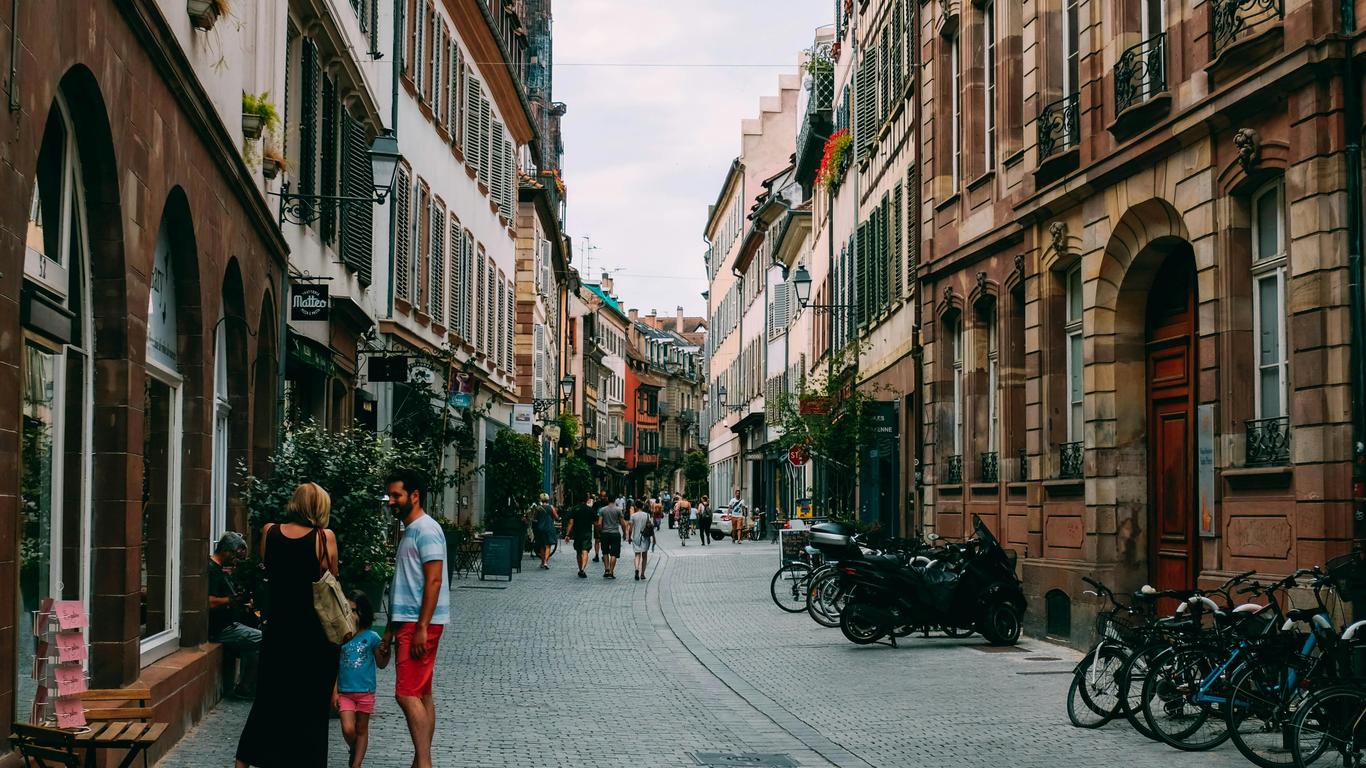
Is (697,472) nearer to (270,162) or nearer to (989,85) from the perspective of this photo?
(989,85)

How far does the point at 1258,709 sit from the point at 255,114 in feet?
30.6

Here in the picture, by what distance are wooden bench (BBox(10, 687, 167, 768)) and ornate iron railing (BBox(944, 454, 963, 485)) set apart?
653 inches

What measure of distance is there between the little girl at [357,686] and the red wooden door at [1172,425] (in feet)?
31.2

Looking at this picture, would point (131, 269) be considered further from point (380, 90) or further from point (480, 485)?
point (480, 485)

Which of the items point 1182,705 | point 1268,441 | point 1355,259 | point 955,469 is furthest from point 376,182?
point 1182,705

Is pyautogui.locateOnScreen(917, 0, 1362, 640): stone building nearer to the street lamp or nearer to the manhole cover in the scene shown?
the manhole cover

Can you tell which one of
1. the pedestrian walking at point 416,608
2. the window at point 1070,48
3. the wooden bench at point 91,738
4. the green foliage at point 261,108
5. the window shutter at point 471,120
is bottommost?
the wooden bench at point 91,738

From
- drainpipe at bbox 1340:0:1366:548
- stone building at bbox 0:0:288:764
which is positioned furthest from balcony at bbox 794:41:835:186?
stone building at bbox 0:0:288:764

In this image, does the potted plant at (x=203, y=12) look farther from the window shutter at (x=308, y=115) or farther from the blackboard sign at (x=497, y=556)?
the blackboard sign at (x=497, y=556)

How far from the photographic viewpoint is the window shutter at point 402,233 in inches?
1072

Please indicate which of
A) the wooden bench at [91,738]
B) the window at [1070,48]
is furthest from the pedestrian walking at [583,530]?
the wooden bench at [91,738]

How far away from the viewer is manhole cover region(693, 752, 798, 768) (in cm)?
1061

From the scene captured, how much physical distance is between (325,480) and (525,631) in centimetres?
737

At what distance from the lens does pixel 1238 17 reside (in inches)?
575
